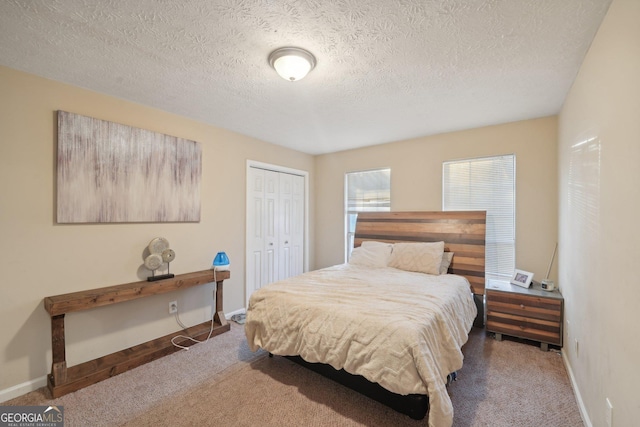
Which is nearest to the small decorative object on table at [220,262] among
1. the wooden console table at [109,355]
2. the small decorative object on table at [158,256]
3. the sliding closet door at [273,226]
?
the wooden console table at [109,355]

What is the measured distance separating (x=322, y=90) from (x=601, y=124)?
1.91 m

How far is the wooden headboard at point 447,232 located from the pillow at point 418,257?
25 cm

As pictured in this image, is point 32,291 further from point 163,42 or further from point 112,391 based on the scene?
point 163,42

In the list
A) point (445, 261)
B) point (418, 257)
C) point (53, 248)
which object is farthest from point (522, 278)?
point (53, 248)

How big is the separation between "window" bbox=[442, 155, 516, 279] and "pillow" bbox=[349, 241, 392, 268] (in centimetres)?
116

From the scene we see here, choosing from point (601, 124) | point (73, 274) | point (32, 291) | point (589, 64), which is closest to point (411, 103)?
point (589, 64)

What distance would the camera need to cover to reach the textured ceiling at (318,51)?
145 cm

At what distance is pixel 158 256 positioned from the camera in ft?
8.83

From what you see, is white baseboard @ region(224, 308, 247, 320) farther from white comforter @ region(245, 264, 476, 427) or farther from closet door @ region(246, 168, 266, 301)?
white comforter @ region(245, 264, 476, 427)

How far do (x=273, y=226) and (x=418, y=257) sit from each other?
2.17 m

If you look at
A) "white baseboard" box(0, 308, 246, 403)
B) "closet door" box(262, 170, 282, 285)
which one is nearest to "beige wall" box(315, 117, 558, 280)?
"closet door" box(262, 170, 282, 285)

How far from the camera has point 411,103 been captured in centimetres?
268

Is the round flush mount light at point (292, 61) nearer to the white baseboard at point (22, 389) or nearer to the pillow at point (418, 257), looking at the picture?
the pillow at point (418, 257)

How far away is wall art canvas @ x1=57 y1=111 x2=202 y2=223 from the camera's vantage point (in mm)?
2262
